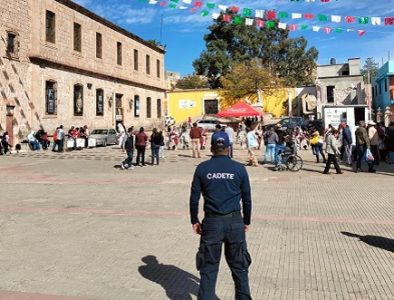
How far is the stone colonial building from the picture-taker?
26.7 meters

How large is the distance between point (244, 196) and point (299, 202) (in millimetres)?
6089

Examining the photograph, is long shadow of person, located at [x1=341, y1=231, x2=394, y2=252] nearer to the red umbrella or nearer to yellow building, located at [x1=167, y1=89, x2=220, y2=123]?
the red umbrella

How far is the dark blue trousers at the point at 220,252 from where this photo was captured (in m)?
3.87

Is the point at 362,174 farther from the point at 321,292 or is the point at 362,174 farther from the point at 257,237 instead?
the point at 321,292

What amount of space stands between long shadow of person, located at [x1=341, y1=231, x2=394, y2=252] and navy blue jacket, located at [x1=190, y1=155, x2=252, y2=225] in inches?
127

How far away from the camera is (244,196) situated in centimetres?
408

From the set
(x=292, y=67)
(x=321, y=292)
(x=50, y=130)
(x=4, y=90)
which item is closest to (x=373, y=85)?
(x=292, y=67)

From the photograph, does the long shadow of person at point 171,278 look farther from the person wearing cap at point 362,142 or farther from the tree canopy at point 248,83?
the tree canopy at point 248,83

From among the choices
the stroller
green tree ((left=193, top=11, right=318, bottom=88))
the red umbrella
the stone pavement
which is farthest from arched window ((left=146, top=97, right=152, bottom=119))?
the stone pavement

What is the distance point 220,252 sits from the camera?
390 centimetres

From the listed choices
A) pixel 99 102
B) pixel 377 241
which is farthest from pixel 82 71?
pixel 377 241

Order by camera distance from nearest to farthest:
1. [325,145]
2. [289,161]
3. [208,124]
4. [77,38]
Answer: [289,161]
[325,145]
[77,38]
[208,124]

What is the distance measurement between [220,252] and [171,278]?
143cm

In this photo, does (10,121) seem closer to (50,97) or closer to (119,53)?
(50,97)
